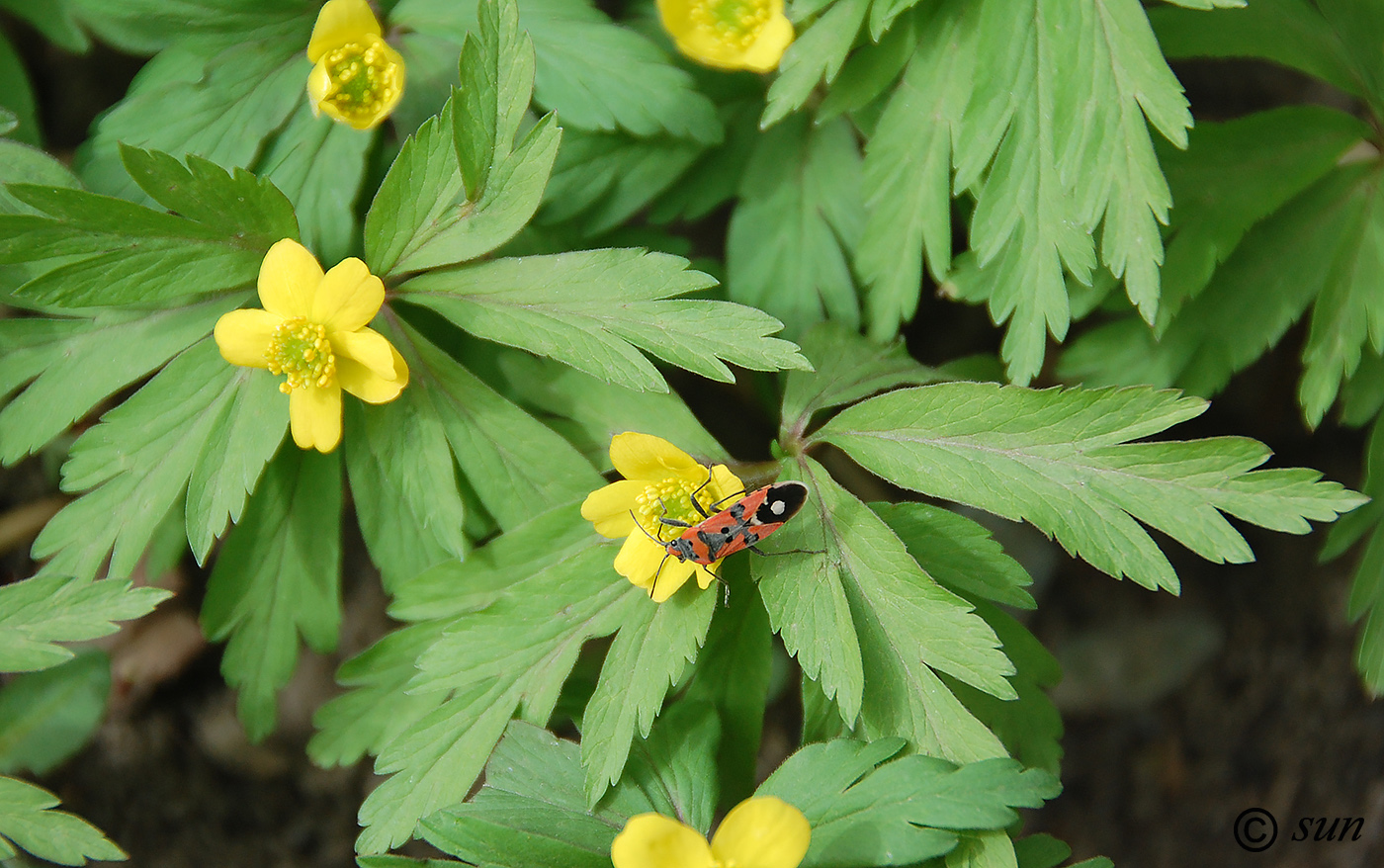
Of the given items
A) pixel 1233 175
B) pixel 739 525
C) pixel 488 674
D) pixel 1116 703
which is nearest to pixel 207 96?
pixel 488 674

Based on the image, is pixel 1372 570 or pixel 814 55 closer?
pixel 814 55

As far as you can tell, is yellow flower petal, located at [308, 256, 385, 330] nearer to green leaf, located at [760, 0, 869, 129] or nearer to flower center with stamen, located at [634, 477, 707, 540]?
flower center with stamen, located at [634, 477, 707, 540]

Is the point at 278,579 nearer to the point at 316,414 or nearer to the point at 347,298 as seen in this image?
the point at 316,414

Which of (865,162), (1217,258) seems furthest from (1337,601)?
(865,162)

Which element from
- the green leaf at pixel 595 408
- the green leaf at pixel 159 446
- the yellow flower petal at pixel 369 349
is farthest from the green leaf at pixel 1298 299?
the green leaf at pixel 159 446

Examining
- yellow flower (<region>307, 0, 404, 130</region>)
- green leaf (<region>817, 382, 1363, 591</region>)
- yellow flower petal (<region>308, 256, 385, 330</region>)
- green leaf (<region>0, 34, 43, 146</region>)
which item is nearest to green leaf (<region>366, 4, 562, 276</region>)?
yellow flower petal (<region>308, 256, 385, 330</region>)

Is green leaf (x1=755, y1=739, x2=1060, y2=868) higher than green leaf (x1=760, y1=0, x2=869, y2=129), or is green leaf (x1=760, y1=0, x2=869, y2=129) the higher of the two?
green leaf (x1=760, y1=0, x2=869, y2=129)

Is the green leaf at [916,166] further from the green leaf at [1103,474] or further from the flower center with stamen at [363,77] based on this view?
the flower center with stamen at [363,77]
